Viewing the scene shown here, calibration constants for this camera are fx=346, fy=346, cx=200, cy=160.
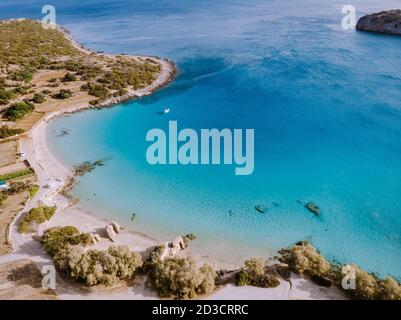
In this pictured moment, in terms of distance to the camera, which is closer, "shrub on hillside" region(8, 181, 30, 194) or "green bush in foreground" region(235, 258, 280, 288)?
"green bush in foreground" region(235, 258, 280, 288)

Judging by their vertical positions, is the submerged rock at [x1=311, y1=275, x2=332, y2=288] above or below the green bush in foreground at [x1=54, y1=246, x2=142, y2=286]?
below

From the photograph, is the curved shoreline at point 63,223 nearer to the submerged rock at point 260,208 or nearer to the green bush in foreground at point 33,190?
the green bush in foreground at point 33,190

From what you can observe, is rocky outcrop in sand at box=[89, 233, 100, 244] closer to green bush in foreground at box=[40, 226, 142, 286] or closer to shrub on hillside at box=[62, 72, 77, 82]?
green bush in foreground at box=[40, 226, 142, 286]

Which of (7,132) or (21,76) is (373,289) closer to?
(7,132)

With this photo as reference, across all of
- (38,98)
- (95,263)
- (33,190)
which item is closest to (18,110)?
(38,98)

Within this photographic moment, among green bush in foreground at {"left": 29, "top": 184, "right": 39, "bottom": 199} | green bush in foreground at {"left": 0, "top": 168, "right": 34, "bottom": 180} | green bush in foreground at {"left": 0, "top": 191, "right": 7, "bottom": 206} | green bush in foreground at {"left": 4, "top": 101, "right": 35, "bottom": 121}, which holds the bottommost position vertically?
green bush in foreground at {"left": 0, "top": 191, "right": 7, "bottom": 206}

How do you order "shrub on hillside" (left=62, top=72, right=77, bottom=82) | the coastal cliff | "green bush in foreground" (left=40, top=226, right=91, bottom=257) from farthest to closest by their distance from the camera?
the coastal cliff < "shrub on hillside" (left=62, top=72, right=77, bottom=82) < "green bush in foreground" (left=40, top=226, right=91, bottom=257)

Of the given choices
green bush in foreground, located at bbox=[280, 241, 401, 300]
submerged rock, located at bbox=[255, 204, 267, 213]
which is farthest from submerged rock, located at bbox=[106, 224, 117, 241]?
green bush in foreground, located at bbox=[280, 241, 401, 300]
